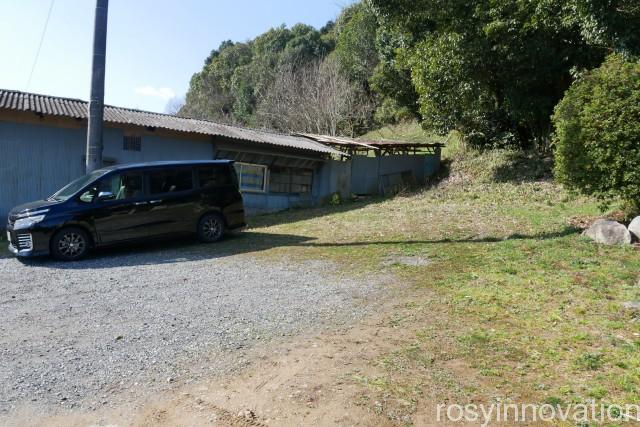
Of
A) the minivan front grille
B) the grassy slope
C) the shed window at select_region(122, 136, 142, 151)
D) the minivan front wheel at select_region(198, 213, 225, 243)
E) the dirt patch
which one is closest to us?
the dirt patch

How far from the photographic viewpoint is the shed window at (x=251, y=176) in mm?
16891

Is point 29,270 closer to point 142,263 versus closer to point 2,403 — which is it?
point 142,263

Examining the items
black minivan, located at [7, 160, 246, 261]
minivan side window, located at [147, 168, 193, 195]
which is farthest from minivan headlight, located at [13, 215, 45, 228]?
minivan side window, located at [147, 168, 193, 195]

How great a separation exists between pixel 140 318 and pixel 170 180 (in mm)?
5230

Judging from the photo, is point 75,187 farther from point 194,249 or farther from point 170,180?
point 194,249

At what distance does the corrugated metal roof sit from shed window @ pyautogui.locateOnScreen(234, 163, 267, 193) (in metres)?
1.07

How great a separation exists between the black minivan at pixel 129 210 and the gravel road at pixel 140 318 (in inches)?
20.0

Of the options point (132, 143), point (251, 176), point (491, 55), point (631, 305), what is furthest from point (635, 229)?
point (132, 143)

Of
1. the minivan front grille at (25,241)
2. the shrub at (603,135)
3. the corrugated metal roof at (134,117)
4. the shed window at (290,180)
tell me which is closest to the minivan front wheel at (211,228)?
the minivan front grille at (25,241)

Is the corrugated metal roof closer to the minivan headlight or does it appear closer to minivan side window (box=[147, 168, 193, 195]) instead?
minivan side window (box=[147, 168, 193, 195])

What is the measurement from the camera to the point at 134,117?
15.0m

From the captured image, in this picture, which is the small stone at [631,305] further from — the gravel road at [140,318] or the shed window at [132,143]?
the shed window at [132,143]

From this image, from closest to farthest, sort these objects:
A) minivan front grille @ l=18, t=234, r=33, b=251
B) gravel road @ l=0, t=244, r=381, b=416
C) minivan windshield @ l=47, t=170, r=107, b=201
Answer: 1. gravel road @ l=0, t=244, r=381, b=416
2. minivan front grille @ l=18, t=234, r=33, b=251
3. minivan windshield @ l=47, t=170, r=107, b=201

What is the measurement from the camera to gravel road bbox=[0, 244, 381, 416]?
3.94 metres
